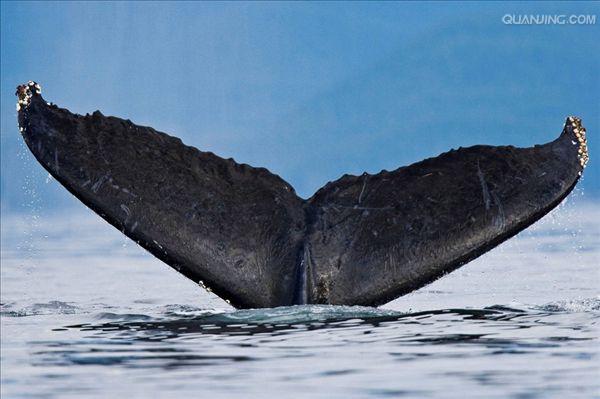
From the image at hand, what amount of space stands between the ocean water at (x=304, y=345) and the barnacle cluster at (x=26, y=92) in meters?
1.98

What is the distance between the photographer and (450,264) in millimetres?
13133

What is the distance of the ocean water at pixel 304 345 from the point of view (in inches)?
359

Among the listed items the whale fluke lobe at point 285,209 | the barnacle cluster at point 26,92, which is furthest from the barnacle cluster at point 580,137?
the barnacle cluster at point 26,92

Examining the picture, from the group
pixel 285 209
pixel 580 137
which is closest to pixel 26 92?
pixel 285 209

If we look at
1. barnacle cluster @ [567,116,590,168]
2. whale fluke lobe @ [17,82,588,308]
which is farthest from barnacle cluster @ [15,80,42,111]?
barnacle cluster @ [567,116,590,168]

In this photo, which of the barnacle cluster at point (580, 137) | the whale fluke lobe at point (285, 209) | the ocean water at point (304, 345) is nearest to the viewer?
the ocean water at point (304, 345)

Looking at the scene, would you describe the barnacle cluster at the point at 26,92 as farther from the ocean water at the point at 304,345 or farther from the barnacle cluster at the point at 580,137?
the barnacle cluster at the point at 580,137

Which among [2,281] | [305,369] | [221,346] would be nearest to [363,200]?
[221,346]

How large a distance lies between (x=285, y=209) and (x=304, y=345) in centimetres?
258

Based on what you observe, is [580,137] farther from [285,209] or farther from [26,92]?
[26,92]

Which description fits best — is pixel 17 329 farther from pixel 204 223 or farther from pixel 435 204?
pixel 435 204

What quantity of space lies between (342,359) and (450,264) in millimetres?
3182

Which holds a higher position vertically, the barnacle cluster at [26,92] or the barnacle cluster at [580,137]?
the barnacle cluster at [26,92]

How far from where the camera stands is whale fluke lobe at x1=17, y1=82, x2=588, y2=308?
12820 millimetres
